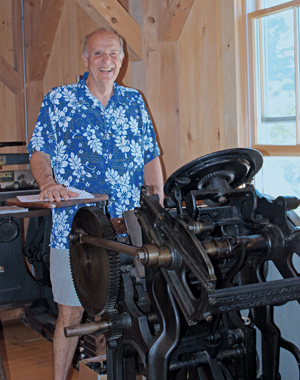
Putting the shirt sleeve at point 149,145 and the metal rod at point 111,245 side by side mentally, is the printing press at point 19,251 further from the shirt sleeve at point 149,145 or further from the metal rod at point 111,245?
the metal rod at point 111,245

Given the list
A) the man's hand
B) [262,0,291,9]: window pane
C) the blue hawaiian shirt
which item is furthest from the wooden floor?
[262,0,291,9]: window pane

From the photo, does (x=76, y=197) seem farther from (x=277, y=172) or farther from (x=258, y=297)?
(x=277, y=172)

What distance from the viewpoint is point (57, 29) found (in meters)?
4.28

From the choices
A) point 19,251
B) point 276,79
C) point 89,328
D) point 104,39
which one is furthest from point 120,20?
point 89,328

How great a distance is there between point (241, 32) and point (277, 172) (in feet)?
2.48

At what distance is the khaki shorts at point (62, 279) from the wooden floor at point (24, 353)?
0.78 metres

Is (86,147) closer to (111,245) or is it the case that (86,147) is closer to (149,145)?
(149,145)

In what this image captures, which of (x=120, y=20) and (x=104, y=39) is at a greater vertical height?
(x=120, y=20)

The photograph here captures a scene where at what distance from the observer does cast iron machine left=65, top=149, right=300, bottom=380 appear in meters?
1.25

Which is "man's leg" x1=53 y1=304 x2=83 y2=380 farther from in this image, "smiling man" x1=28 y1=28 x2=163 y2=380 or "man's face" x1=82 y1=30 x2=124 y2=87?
"man's face" x1=82 y1=30 x2=124 y2=87

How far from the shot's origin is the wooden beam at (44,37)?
4023 mm

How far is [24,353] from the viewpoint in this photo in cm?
305

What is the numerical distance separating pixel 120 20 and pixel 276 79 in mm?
1076

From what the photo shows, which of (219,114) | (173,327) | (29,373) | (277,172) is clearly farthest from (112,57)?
(29,373)
